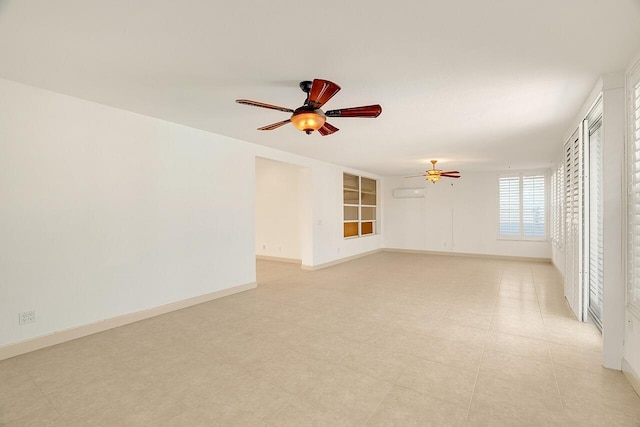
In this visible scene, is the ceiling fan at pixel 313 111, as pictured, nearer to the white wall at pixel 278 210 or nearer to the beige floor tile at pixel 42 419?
the beige floor tile at pixel 42 419

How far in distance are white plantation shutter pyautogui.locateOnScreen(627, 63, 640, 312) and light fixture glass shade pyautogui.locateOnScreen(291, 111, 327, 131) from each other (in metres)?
2.32

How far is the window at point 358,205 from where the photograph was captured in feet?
26.9

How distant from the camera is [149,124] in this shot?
147 inches

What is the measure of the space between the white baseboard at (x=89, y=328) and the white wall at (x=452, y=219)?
262 inches

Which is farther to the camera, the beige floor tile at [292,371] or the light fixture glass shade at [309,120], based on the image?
the light fixture glass shade at [309,120]

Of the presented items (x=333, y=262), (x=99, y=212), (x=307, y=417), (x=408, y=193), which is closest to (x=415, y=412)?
(x=307, y=417)

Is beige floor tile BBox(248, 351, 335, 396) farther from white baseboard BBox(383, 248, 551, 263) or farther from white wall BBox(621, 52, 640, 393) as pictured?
white baseboard BBox(383, 248, 551, 263)

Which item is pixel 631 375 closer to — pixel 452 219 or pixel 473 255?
pixel 473 255

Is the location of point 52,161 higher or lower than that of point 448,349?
higher

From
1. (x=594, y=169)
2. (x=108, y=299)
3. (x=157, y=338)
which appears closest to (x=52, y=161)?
(x=108, y=299)

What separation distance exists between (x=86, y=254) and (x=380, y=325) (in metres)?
3.26

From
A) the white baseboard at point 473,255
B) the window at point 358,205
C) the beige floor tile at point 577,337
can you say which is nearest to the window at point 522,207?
the white baseboard at point 473,255

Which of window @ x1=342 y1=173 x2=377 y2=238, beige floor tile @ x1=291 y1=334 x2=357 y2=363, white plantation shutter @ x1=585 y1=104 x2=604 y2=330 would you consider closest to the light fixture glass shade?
beige floor tile @ x1=291 y1=334 x2=357 y2=363

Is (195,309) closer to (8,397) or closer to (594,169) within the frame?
(8,397)
